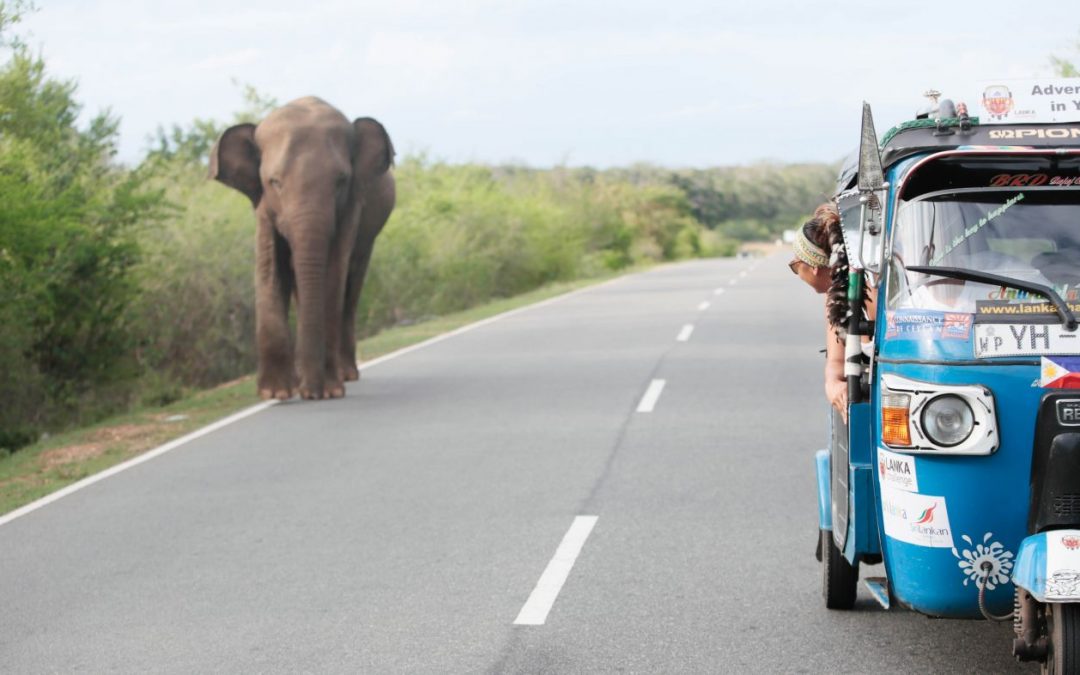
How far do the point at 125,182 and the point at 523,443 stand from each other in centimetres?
942

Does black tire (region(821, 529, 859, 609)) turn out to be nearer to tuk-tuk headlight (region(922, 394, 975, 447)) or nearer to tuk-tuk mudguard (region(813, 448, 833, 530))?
tuk-tuk mudguard (region(813, 448, 833, 530))

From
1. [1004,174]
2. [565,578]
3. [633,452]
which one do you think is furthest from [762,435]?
[1004,174]

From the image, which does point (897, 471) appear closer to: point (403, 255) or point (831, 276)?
point (831, 276)

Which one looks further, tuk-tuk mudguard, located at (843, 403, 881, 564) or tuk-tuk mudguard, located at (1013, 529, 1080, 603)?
tuk-tuk mudguard, located at (843, 403, 881, 564)

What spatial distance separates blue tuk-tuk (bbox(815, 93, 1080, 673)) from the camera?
4723mm

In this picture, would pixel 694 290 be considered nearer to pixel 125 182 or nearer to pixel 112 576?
pixel 125 182

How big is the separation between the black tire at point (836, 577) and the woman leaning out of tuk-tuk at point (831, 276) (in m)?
0.72

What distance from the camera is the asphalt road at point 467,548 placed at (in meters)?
6.25

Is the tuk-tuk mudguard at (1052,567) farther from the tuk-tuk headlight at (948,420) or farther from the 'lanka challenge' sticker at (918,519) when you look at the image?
the tuk-tuk headlight at (948,420)

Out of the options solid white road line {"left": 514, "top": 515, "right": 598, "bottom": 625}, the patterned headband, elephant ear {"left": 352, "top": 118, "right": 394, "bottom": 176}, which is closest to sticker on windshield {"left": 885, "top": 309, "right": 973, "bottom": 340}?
the patterned headband

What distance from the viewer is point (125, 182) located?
1925 cm

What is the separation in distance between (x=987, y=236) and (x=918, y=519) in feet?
3.28

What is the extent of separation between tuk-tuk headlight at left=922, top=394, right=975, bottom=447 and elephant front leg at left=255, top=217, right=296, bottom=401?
10975 mm

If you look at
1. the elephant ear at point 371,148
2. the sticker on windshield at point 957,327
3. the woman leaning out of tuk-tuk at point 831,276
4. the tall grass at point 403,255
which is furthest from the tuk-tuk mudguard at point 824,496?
the tall grass at point 403,255
